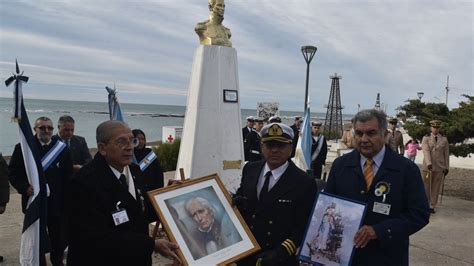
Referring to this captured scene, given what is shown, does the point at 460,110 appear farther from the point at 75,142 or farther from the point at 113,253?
the point at 113,253

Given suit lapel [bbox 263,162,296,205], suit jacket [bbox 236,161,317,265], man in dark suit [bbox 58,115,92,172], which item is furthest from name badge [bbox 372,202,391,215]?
man in dark suit [bbox 58,115,92,172]

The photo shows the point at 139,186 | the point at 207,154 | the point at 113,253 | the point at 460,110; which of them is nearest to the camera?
the point at 113,253

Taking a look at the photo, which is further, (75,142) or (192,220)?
(75,142)

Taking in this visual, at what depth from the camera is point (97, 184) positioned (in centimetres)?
237

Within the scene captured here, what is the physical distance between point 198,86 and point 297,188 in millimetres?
4260

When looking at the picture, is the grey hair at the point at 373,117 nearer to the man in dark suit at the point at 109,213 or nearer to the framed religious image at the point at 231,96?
the man in dark suit at the point at 109,213

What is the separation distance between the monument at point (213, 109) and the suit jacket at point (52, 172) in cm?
206

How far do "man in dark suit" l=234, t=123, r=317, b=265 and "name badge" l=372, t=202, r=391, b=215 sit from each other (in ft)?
1.37

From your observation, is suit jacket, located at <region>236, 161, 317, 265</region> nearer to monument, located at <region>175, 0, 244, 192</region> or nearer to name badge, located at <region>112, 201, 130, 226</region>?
name badge, located at <region>112, 201, 130, 226</region>

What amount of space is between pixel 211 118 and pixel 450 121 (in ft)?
23.4

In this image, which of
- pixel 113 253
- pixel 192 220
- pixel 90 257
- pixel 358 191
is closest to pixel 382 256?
pixel 358 191

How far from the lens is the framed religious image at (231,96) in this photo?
6.75m

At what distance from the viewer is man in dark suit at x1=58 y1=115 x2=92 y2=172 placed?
5.54 meters

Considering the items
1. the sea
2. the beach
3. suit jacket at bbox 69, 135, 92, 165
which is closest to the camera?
the beach
